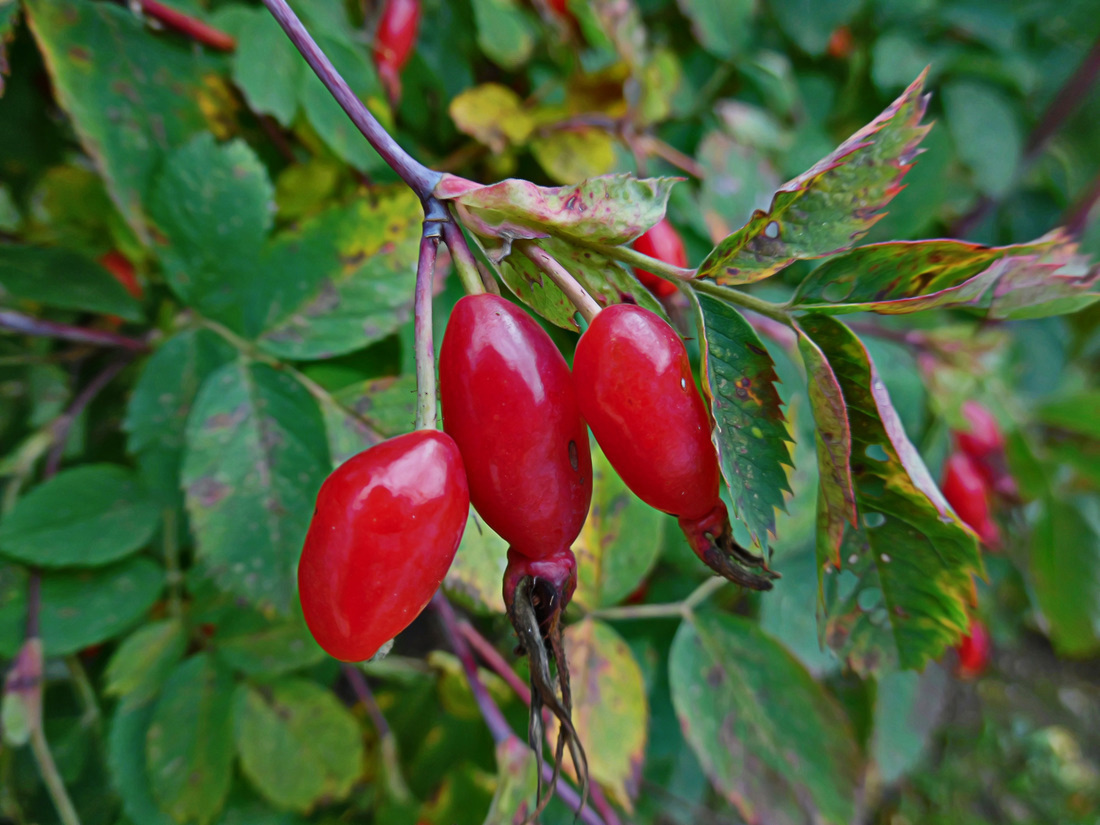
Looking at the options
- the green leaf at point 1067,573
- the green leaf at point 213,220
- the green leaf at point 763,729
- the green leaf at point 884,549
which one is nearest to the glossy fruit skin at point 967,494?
the green leaf at point 1067,573

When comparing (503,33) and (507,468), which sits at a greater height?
(503,33)

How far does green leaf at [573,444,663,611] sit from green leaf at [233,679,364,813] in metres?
0.34

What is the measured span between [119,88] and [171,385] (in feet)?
1.00

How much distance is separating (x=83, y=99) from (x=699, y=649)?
2.85ft

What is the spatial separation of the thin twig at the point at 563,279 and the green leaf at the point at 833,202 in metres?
0.08

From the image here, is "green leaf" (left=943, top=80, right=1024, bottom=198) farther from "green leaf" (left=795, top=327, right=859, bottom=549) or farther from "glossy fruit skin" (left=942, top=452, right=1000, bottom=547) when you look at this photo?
"green leaf" (left=795, top=327, right=859, bottom=549)

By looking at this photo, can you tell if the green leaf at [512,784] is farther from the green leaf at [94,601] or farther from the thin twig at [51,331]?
the thin twig at [51,331]

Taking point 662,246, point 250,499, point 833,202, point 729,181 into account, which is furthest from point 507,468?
point 729,181

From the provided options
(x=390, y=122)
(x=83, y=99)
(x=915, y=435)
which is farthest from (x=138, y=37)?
(x=915, y=435)

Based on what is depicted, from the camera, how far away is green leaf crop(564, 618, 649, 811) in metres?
0.70

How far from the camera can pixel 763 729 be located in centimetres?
75

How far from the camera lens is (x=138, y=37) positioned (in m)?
0.69

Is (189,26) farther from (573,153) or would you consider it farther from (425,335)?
(425,335)

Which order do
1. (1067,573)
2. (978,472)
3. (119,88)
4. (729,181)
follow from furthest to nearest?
1. (1067,573)
2. (978,472)
3. (729,181)
4. (119,88)
